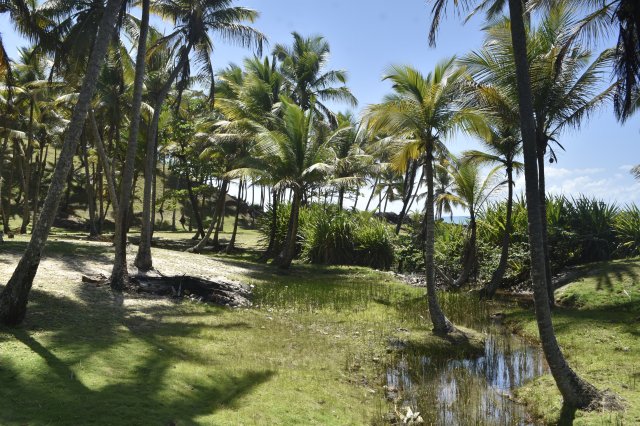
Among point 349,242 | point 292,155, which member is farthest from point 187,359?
point 349,242

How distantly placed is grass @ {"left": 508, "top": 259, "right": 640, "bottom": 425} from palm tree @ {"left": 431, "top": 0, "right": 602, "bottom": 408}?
34 cm

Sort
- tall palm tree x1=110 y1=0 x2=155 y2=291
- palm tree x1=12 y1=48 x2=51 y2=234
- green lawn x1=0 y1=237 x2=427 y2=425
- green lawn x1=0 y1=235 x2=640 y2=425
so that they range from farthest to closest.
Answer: palm tree x1=12 y1=48 x2=51 y2=234
tall palm tree x1=110 y1=0 x2=155 y2=291
green lawn x1=0 y1=235 x2=640 y2=425
green lawn x1=0 y1=237 x2=427 y2=425

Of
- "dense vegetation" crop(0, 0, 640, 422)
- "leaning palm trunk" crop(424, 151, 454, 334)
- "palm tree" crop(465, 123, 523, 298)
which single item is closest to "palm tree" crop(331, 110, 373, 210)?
"dense vegetation" crop(0, 0, 640, 422)

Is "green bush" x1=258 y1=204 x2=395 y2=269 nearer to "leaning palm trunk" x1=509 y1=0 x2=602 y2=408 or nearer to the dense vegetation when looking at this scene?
the dense vegetation

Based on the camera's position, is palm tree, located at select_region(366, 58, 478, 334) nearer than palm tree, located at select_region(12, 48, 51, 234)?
Yes

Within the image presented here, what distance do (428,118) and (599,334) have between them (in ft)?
19.9

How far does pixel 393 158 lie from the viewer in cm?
1288

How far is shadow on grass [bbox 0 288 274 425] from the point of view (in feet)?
18.2

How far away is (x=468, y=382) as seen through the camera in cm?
849

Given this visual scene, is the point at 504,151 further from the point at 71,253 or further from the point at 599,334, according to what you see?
the point at 71,253

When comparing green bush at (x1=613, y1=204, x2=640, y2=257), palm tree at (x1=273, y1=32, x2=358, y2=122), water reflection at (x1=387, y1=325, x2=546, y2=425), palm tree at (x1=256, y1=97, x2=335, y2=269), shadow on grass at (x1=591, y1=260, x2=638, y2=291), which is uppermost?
palm tree at (x1=273, y1=32, x2=358, y2=122)

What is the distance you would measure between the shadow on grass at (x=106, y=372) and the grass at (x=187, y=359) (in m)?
0.02

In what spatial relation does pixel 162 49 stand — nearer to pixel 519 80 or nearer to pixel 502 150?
pixel 502 150

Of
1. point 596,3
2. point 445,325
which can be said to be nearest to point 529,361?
point 445,325
